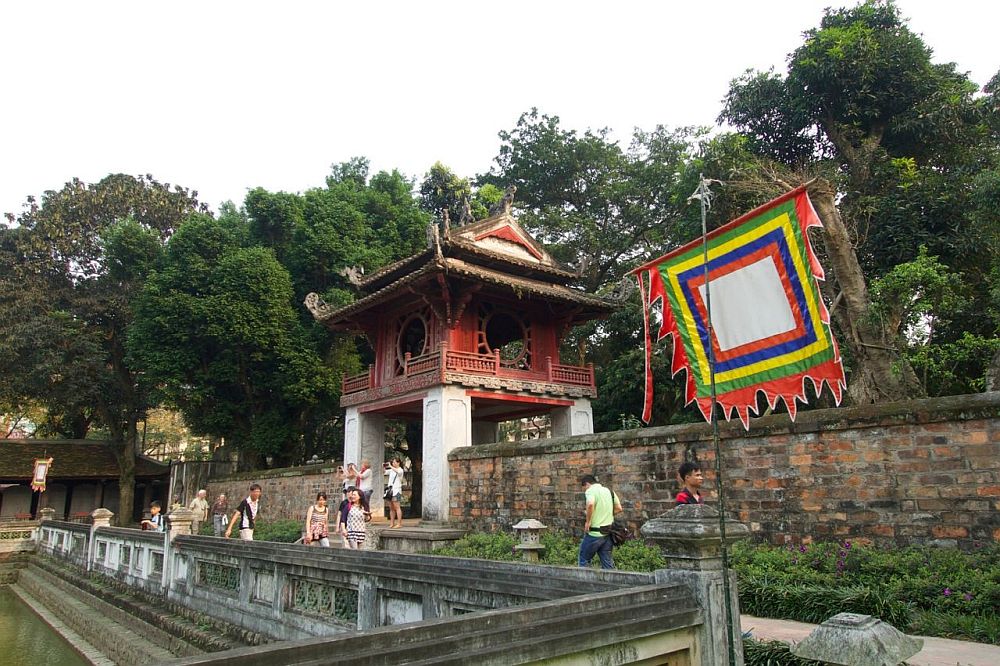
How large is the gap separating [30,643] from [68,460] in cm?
2128

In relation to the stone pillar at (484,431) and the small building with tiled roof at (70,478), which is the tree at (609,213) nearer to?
the stone pillar at (484,431)

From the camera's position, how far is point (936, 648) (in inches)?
217

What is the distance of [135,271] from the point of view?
88.6 ft

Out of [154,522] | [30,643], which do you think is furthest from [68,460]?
[30,643]

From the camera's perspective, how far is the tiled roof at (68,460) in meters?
29.3

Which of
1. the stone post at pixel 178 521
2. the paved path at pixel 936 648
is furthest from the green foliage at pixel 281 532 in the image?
the paved path at pixel 936 648

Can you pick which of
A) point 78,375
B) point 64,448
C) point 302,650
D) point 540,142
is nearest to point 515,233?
point 540,142

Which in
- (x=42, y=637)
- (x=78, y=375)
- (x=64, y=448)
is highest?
(x=78, y=375)

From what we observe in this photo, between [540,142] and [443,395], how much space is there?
1750 centimetres

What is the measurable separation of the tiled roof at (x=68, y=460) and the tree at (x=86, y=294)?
6.94ft

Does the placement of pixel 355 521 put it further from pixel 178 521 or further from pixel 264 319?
pixel 264 319

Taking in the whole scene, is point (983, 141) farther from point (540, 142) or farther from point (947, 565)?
point (540, 142)

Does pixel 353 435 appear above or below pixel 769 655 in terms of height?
above

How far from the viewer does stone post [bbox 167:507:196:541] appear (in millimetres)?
10266
